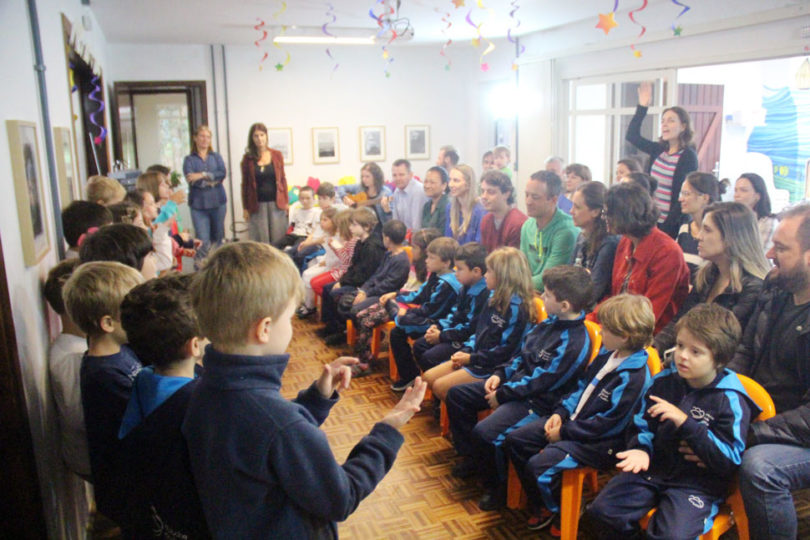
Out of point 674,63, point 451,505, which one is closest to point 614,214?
point 451,505

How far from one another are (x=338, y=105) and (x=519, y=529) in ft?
25.7

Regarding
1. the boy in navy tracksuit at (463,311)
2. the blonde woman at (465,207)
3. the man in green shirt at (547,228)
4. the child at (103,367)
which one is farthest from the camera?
the blonde woman at (465,207)

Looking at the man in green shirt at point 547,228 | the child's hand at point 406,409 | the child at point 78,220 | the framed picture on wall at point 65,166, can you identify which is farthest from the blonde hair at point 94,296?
the man in green shirt at point 547,228

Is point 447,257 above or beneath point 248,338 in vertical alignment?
beneath

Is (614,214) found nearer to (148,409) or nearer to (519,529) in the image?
(519,529)

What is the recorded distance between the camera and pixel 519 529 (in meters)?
2.64

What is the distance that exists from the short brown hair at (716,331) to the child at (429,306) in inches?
71.7

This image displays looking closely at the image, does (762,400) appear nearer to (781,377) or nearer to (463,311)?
(781,377)

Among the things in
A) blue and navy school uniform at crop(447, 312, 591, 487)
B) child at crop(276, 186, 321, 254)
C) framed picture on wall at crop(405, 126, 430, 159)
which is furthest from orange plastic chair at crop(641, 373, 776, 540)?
framed picture on wall at crop(405, 126, 430, 159)

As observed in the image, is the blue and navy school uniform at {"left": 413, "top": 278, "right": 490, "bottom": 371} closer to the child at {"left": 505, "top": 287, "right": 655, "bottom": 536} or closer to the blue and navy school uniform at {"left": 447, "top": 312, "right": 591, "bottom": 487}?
the blue and navy school uniform at {"left": 447, "top": 312, "right": 591, "bottom": 487}

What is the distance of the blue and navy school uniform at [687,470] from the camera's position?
201cm

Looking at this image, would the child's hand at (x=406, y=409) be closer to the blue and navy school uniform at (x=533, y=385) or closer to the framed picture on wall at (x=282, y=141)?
the blue and navy school uniform at (x=533, y=385)

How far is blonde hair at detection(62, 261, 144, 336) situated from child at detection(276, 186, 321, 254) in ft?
16.3

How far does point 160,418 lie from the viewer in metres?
1.46
